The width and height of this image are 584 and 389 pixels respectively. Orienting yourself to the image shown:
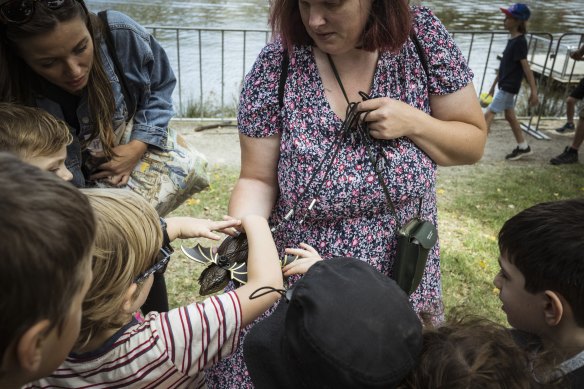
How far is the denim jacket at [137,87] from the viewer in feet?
6.35

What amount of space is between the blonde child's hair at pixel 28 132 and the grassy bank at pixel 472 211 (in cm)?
202

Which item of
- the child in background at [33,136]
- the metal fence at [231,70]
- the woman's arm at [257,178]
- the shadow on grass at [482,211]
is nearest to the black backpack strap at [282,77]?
the woman's arm at [257,178]

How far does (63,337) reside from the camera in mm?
881

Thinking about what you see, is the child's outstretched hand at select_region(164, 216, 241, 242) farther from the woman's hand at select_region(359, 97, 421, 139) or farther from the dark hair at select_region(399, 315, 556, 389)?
the dark hair at select_region(399, 315, 556, 389)

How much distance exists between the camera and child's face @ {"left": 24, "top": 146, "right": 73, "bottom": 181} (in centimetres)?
167

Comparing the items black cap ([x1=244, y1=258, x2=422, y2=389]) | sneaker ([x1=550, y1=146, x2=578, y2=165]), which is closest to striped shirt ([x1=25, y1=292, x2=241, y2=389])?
black cap ([x1=244, y1=258, x2=422, y2=389])

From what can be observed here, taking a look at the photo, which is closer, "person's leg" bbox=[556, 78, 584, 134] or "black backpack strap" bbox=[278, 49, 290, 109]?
"black backpack strap" bbox=[278, 49, 290, 109]

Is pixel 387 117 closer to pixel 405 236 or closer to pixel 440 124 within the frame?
pixel 440 124

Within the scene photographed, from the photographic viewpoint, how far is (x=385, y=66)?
1.76 meters

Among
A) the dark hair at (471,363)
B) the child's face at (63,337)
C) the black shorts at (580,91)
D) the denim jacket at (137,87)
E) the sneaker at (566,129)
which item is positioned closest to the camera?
the child's face at (63,337)

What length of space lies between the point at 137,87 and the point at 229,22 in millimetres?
11648

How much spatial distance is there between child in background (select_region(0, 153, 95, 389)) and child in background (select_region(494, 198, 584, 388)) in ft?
3.51

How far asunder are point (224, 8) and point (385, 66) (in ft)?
47.0

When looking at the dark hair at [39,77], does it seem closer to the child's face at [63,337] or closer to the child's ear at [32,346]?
the child's face at [63,337]
